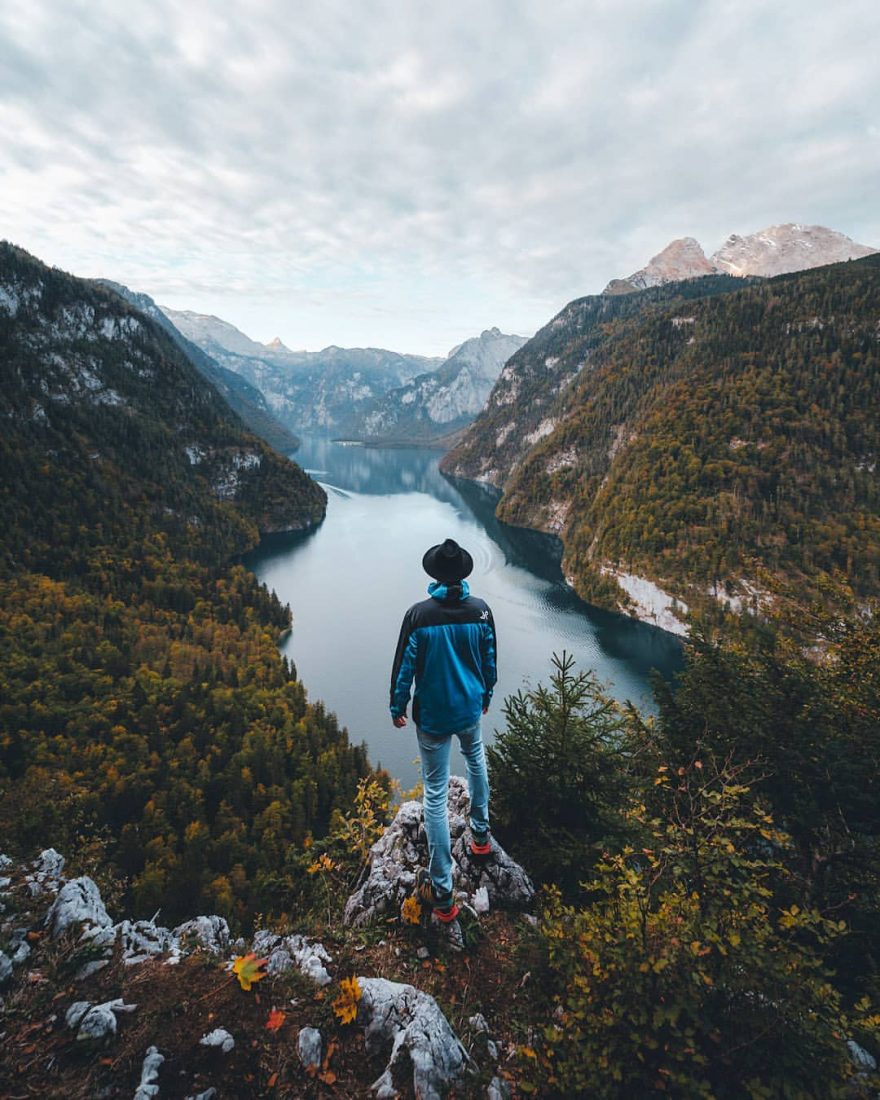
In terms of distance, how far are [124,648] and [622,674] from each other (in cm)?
6662

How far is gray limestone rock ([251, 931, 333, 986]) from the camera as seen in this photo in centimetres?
508

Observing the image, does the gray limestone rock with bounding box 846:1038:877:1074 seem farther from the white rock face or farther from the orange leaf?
the white rock face

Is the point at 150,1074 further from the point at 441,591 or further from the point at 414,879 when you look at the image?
the point at 441,591

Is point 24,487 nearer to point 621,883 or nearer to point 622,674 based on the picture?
point 622,674

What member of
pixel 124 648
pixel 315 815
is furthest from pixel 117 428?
pixel 315 815

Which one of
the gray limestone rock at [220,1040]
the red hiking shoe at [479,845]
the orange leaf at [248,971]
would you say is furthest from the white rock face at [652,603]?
the gray limestone rock at [220,1040]

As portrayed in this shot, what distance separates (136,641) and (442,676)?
75.6 m

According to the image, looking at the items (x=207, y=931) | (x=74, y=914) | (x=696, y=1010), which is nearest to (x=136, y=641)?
(x=207, y=931)

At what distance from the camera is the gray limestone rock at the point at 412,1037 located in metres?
3.93

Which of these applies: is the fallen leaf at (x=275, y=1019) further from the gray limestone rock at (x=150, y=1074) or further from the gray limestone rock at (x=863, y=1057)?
the gray limestone rock at (x=863, y=1057)

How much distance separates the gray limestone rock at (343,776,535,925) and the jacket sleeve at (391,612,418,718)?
3.07 metres

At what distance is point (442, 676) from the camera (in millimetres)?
5324

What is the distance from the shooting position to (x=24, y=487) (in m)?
96.2

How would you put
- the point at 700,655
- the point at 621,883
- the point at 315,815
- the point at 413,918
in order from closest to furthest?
the point at 621,883 < the point at 413,918 < the point at 700,655 < the point at 315,815
